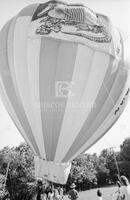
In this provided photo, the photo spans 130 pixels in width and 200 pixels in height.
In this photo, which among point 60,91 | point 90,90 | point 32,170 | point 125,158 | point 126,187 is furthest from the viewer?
point 125,158

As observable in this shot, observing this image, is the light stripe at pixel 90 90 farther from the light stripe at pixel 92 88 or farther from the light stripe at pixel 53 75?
the light stripe at pixel 53 75

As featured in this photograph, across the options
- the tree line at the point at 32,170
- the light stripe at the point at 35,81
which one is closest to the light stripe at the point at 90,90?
the light stripe at the point at 35,81

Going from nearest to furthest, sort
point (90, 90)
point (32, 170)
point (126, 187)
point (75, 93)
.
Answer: point (126, 187) → point (75, 93) → point (90, 90) → point (32, 170)

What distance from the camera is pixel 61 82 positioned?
6.98 metres

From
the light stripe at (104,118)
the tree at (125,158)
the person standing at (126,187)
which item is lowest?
the tree at (125,158)

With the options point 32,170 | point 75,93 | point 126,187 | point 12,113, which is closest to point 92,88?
point 75,93

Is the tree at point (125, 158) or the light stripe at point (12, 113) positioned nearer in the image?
the light stripe at point (12, 113)

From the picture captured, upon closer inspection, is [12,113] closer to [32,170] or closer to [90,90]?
Answer: [90,90]

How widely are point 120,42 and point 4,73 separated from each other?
3039mm

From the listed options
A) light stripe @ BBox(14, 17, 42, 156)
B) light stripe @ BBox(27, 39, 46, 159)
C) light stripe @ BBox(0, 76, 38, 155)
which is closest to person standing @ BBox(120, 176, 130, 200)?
light stripe @ BBox(27, 39, 46, 159)

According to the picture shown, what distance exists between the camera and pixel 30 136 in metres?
7.27

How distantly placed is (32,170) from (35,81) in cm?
2028

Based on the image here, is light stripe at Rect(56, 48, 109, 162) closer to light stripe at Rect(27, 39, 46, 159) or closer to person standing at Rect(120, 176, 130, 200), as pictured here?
light stripe at Rect(27, 39, 46, 159)

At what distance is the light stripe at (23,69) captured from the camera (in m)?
7.15
